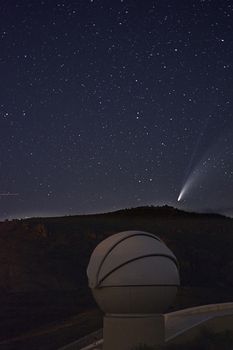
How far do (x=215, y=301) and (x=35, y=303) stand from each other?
13.2 metres

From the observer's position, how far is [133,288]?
1756 centimetres

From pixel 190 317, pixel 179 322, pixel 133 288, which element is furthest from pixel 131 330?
pixel 190 317

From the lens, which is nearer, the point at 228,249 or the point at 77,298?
the point at 77,298

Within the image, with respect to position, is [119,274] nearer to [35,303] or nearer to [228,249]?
[35,303]

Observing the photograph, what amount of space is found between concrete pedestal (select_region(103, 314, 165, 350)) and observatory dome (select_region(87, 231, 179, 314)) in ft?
0.73

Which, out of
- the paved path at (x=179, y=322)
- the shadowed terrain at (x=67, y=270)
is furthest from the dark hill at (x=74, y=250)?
the paved path at (x=179, y=322)

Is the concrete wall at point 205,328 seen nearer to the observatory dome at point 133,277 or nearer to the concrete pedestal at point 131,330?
the concrete pedestal at point 131,330

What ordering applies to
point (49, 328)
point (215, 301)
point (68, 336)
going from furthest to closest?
point (215, 301) → point (49, 328) → point (68, 336)

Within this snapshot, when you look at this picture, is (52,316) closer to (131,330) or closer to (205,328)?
(205,328)

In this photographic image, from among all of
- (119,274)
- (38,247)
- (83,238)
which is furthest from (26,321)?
A: (83,238)

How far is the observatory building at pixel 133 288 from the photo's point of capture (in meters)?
17.7

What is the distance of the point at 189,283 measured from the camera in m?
54.2

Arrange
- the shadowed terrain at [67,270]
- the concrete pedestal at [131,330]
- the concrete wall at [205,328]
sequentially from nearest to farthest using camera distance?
the concrete pedestal at [131,330], the concrete wall at [205,328], the shadowed terrain at [67,270]

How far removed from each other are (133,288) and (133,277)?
1.14 feet
